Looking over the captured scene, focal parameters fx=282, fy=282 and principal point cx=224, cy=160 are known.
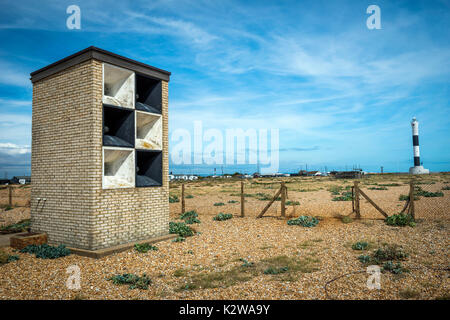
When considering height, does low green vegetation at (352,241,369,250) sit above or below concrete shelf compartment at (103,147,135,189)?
below

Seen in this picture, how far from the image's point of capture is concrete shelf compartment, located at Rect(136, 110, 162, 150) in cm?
1043

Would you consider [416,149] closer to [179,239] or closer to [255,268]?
[179,239]

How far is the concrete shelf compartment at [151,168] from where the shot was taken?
411 inches

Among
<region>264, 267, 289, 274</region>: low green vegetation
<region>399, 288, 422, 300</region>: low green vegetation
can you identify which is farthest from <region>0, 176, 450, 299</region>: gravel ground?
<region>264, 267, 289, 274</region>: low green vegetation

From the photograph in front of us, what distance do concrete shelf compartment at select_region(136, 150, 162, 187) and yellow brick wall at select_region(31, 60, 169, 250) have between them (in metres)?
0.27

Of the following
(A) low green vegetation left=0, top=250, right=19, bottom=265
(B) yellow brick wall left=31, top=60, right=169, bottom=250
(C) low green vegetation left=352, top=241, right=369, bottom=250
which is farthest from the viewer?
(C) low green vegetation left=352, top=241, right=369, bottom=250

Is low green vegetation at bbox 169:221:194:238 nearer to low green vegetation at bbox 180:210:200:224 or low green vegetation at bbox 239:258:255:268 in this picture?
low green vegetation at bbox 180:210:200:224

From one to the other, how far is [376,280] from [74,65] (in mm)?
10441

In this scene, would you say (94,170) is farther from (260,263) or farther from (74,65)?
(260,263)

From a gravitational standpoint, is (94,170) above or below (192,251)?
above

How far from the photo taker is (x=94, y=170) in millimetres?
8539

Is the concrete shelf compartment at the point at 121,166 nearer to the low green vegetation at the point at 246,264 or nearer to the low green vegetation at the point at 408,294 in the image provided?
the low green vegetation at the point at 246,264
